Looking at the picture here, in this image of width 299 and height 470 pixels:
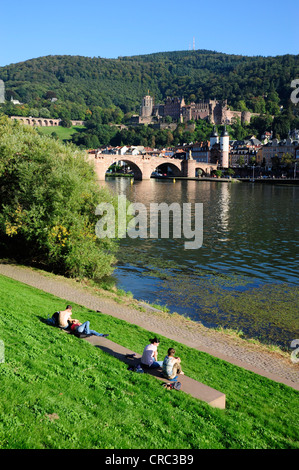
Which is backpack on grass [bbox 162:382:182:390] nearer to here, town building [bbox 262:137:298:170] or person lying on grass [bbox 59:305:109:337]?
person lying on grass [bbox 59:305:109:337]

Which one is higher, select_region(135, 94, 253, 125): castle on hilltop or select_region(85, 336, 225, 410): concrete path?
select_region(135, 94, 253, 125): castle on hilltop

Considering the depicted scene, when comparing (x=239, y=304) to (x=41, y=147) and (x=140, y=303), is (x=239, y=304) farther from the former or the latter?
(x=41, y=147)

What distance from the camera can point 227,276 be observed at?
18781mm

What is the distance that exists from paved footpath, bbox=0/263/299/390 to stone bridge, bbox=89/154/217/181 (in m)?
63.2

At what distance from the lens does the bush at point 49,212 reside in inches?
648

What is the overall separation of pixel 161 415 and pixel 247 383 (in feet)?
9.01

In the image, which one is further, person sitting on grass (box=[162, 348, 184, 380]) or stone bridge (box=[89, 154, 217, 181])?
stone bridge (box=[89, 154, 217, 181])

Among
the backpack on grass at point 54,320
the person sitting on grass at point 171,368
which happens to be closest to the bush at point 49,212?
the backpack on grass at point 54,320

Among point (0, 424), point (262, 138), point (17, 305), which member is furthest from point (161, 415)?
point (262, 138)

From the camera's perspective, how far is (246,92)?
620ft

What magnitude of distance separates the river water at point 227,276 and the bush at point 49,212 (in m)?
2.13

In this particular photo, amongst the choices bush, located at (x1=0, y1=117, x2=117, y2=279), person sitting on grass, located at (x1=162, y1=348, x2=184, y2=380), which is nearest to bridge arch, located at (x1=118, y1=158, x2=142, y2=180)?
bush, located at (x1=0, y1=117, x2=117, y2=279)

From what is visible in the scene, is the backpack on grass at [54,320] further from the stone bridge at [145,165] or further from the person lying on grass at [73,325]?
the stone bridge at [145,165]

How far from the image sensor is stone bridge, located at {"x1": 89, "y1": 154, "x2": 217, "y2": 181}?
288 feet
